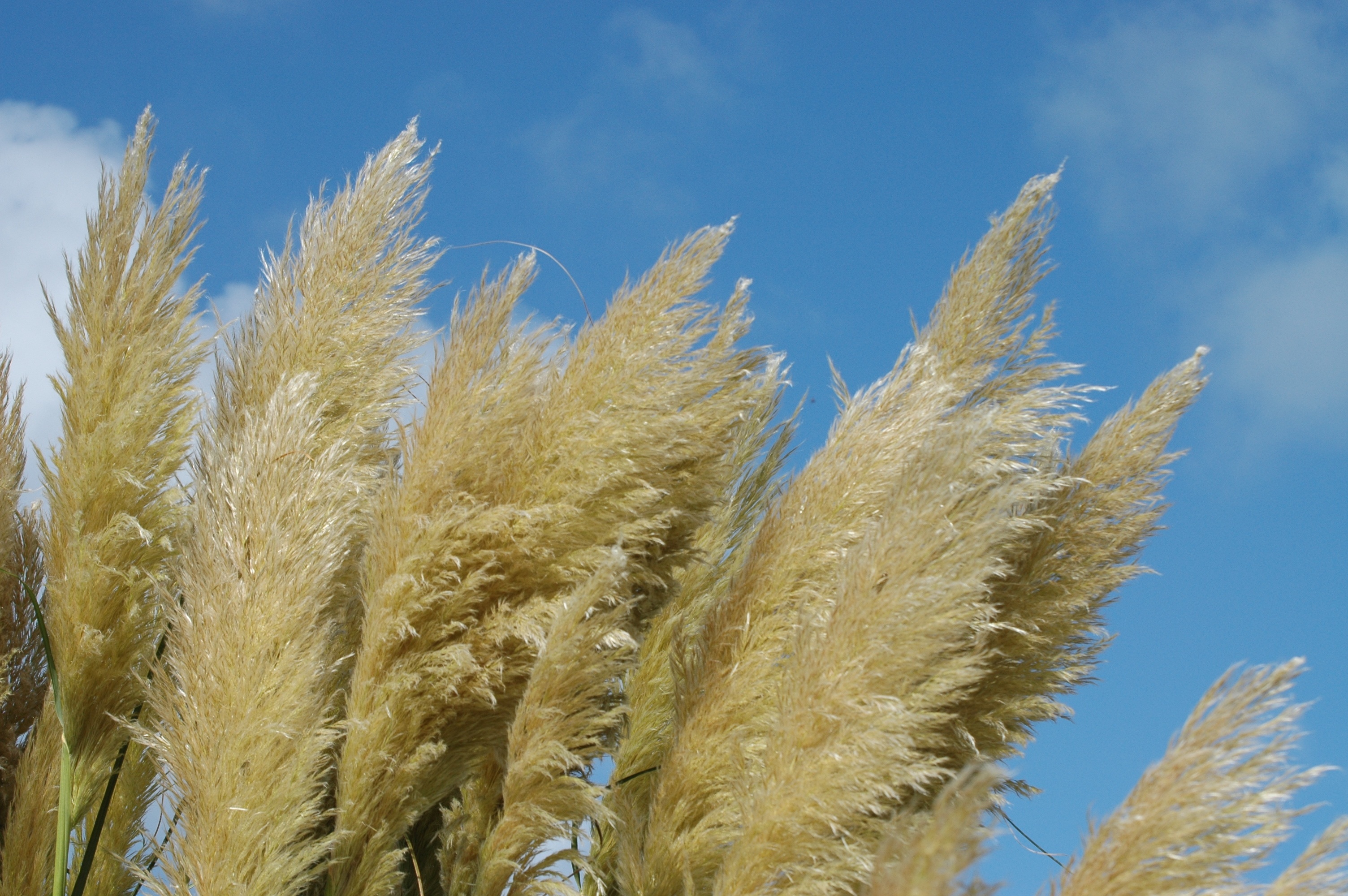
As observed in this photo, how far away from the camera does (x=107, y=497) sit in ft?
7.07

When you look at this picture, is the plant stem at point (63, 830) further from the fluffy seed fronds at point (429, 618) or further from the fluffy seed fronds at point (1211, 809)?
the fluffy seed fronds at point (1211, 809)

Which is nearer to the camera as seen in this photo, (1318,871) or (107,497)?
(1318,871)

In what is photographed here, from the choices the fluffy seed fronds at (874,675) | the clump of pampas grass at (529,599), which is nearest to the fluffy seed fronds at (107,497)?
the clump of pampas grass at (529,599)

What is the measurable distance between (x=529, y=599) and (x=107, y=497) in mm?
900

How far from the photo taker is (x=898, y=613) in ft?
5.23

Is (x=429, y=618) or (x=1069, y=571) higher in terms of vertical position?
(x=1069, y=571)

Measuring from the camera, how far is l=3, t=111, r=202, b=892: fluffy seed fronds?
2.12 metres

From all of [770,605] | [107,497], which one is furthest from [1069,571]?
[107,497]

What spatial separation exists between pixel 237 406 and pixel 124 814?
0.88m

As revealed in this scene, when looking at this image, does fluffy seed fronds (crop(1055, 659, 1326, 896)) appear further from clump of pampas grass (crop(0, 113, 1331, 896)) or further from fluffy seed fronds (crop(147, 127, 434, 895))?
fluffy seed fronds (crop(147, 127, 434, 895))

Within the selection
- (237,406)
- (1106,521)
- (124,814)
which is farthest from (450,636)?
(1106,521)

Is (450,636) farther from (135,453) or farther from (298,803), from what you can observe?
(135,453)

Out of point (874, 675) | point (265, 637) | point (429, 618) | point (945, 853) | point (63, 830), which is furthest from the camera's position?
point (63, 830)

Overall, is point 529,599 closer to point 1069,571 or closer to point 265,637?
point 265,637
